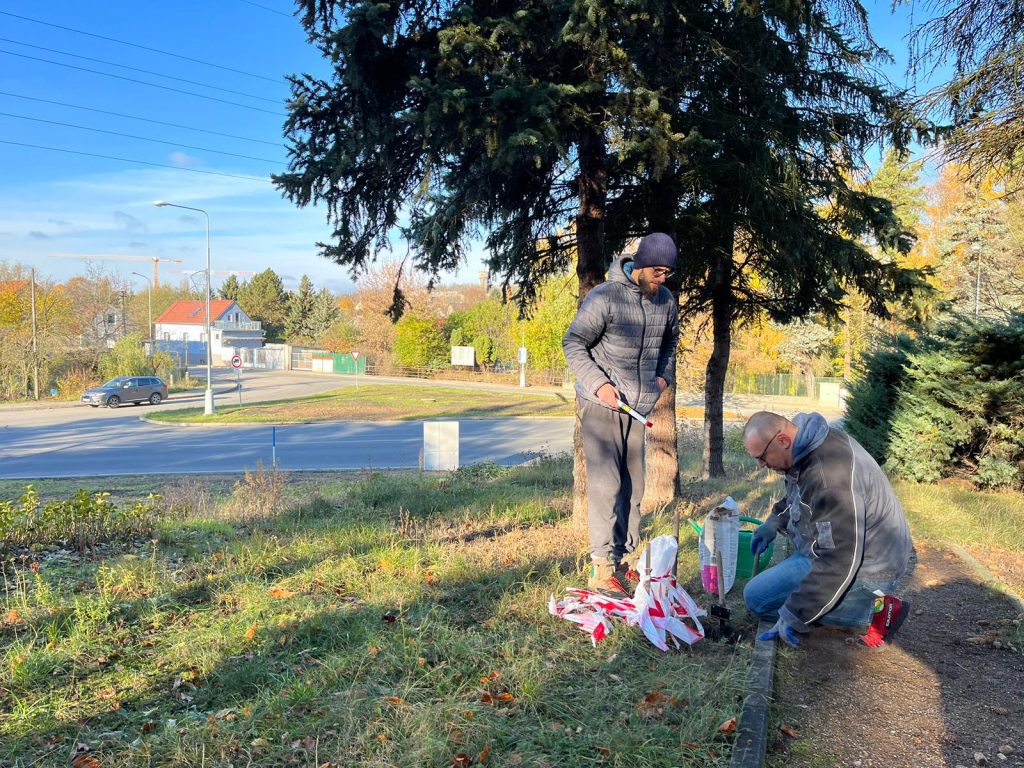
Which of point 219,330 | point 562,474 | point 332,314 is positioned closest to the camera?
point 562,474

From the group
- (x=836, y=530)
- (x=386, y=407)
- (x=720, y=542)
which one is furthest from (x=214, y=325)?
(x=836, y=530)

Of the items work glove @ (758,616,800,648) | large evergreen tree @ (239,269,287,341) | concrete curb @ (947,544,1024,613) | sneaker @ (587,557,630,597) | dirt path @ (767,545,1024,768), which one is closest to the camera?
dirt path @ (767,545,1024,768)

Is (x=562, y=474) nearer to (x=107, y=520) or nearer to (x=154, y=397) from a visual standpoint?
(x=107, y=520)

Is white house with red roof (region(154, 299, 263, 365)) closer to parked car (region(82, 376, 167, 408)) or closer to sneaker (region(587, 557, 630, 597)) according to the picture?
parked car (region(82, 376, 167, 408))

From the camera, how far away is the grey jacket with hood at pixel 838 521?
3445 millimetres

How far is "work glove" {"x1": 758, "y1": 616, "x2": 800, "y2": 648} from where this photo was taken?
3.63 metres

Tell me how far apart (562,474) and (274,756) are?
26.6ft

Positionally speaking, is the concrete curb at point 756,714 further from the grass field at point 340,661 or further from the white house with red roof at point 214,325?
the white house with red roof at point 214,325

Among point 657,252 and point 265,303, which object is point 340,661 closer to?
point 657,252

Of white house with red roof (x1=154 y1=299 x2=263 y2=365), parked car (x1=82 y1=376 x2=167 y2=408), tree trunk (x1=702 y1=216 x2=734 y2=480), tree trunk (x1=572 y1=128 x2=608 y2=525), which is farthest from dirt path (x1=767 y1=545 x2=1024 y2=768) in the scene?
white house with red roof (x1=154 y1=299 x2=263 y2=365)

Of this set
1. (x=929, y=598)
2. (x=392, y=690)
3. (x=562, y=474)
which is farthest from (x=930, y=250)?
(x=392, y=690)

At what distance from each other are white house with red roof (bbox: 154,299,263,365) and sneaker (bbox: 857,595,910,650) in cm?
8253

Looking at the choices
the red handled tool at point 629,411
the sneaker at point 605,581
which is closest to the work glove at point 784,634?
the sneaker at point 605,581

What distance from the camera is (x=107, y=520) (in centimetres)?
611
